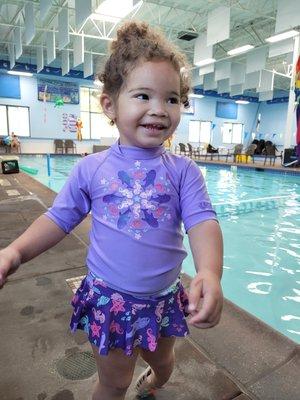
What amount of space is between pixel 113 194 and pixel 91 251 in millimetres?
184

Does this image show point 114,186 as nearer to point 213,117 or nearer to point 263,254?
point 263,254

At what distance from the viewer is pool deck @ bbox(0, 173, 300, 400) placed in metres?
1.07

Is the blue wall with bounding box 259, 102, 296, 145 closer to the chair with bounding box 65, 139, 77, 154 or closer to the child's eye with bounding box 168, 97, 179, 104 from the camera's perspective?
the chair with bounding box 65, 139, 77, 154

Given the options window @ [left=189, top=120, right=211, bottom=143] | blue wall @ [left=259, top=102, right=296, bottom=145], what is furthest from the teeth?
blue wall @ [left=259, top=102, right=296, bottom=145]

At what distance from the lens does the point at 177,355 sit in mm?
1244

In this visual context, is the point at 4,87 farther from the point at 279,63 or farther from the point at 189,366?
the point at 189,366

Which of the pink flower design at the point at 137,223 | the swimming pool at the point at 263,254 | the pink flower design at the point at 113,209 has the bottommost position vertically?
the swimming pool at the point at 263,254

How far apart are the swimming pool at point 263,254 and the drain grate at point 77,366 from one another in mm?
1455

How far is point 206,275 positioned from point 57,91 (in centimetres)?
1718

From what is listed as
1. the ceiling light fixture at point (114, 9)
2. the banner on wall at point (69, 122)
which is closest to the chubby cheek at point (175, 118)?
the ceiling light fixture at point (114, 9)

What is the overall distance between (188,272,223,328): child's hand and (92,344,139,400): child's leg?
33 centimetres

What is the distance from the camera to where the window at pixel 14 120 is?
50.1ft

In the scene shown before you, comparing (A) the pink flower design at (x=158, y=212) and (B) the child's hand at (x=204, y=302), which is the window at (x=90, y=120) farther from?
(B) the child's hand at (x=204, y=302)

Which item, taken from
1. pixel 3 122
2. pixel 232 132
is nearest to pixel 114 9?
pixel 3 122
